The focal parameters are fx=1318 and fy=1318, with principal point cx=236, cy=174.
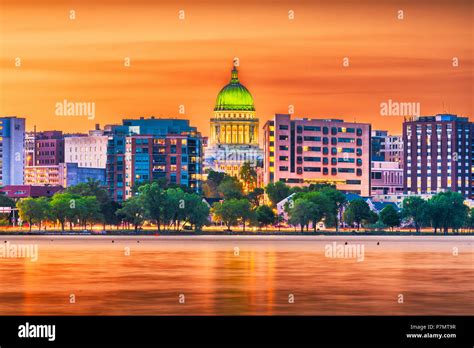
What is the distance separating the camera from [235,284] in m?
79.6

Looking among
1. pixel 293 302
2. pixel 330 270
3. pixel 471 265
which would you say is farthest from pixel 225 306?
pixel 471 265

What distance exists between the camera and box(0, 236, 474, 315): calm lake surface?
215 feet

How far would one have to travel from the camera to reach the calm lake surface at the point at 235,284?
6556cm

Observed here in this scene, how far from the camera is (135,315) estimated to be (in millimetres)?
62125
